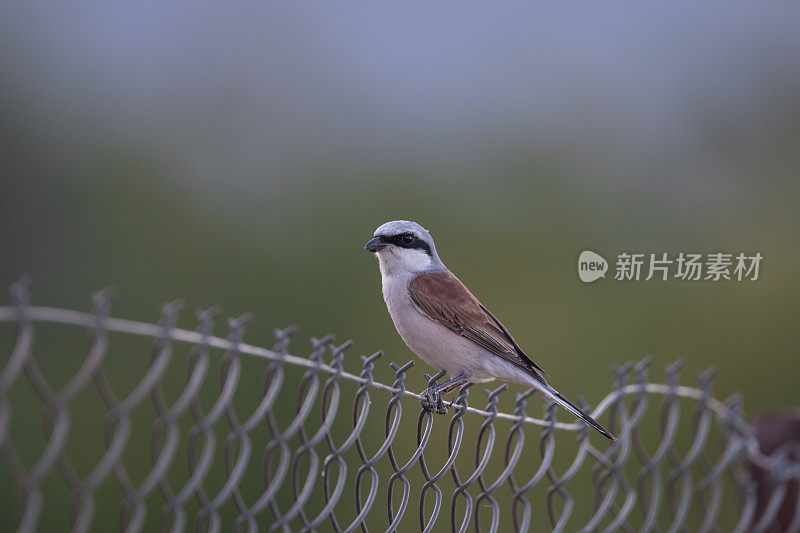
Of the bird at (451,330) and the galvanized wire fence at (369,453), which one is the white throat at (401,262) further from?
the galvanized wire fence at (369,453)

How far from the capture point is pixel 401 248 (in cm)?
396

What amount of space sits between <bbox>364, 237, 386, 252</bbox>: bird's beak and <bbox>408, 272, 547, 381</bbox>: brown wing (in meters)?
0.19

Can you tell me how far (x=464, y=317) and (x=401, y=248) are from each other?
42 centimetres

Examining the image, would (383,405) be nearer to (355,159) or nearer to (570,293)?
(570,293)

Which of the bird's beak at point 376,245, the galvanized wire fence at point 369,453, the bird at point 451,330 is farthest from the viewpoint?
the bird's beak at point 376,245

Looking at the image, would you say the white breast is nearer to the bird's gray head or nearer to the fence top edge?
the bird's gray head

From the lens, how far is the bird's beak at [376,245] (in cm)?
387

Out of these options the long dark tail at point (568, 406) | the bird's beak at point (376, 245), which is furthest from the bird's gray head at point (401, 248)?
the long dark tail at point (568, 406)

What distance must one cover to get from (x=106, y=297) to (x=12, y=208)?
977 centimetres

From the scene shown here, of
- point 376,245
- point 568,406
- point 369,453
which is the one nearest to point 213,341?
point 568,406

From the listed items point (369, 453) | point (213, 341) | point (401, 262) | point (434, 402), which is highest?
point (401, 262)

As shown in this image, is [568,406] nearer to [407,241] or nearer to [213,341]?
[407,241]

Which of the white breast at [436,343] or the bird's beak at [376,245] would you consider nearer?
the white breast at [436,343]

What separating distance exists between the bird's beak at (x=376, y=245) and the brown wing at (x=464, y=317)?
19 centimetres
